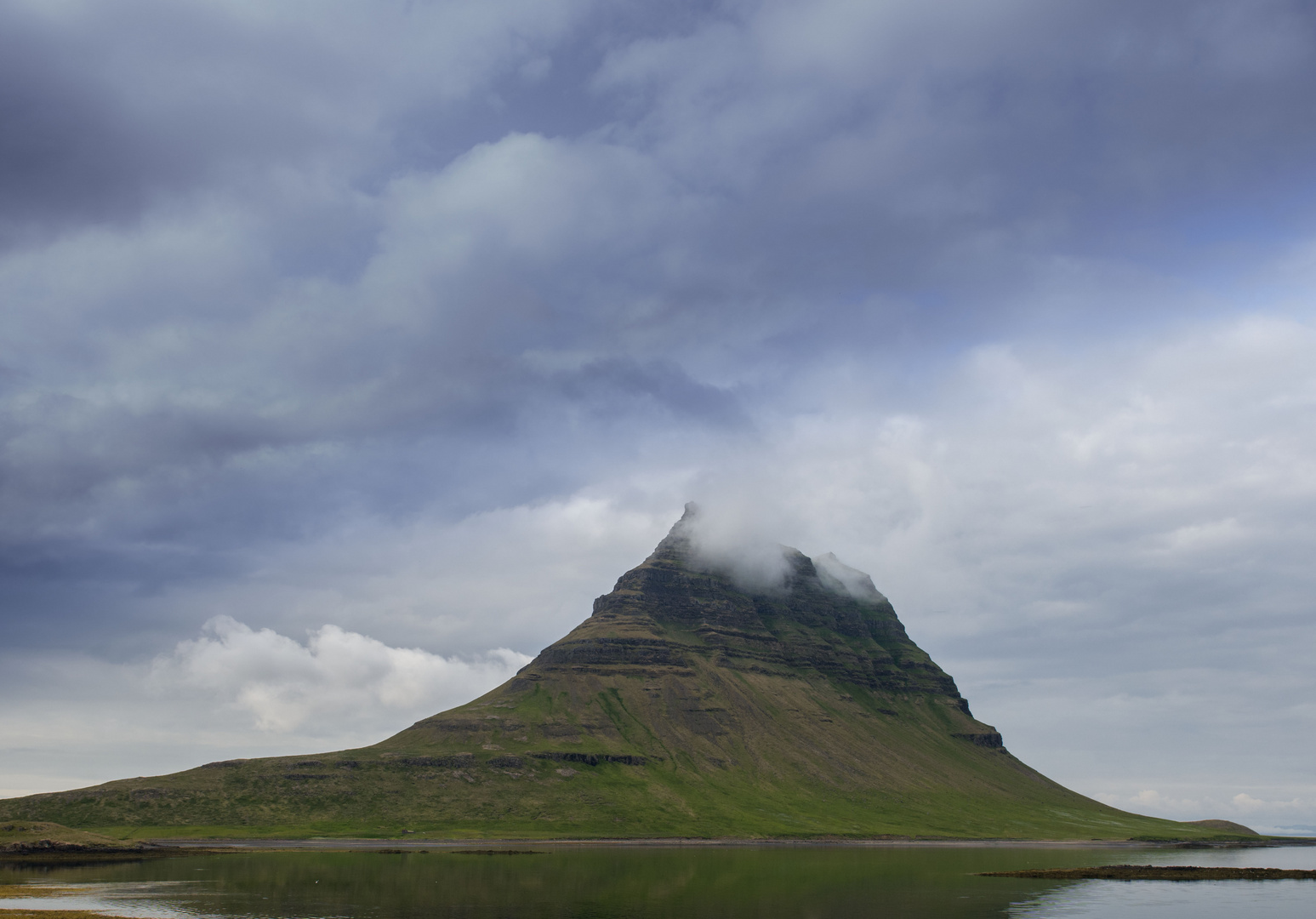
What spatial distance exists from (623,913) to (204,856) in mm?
130830

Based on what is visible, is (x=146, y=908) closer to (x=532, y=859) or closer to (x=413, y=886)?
(x=413, y=886)

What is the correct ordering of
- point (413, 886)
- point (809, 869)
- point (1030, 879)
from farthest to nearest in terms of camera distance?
point (809, 869)
point (1030, 879)
point (413, 886)

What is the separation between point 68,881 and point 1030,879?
453ft

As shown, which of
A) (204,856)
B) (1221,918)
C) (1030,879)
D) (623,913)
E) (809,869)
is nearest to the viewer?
(623,913)

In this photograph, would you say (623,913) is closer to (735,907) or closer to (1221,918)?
(735,907)

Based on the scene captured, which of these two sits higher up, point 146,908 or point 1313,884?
point 146,908

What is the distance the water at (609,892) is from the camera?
9731 cm

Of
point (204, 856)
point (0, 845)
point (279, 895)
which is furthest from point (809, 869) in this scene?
point (0, 845)

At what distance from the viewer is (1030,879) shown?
14850 centimetres

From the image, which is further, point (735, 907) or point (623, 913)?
point (735, 907)

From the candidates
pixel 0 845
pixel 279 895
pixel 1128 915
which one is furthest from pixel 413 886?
pixel 0 845

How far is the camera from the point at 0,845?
19225cm

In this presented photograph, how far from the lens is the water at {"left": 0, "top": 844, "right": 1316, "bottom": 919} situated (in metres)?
97.3

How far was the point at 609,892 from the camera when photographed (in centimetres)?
11731
